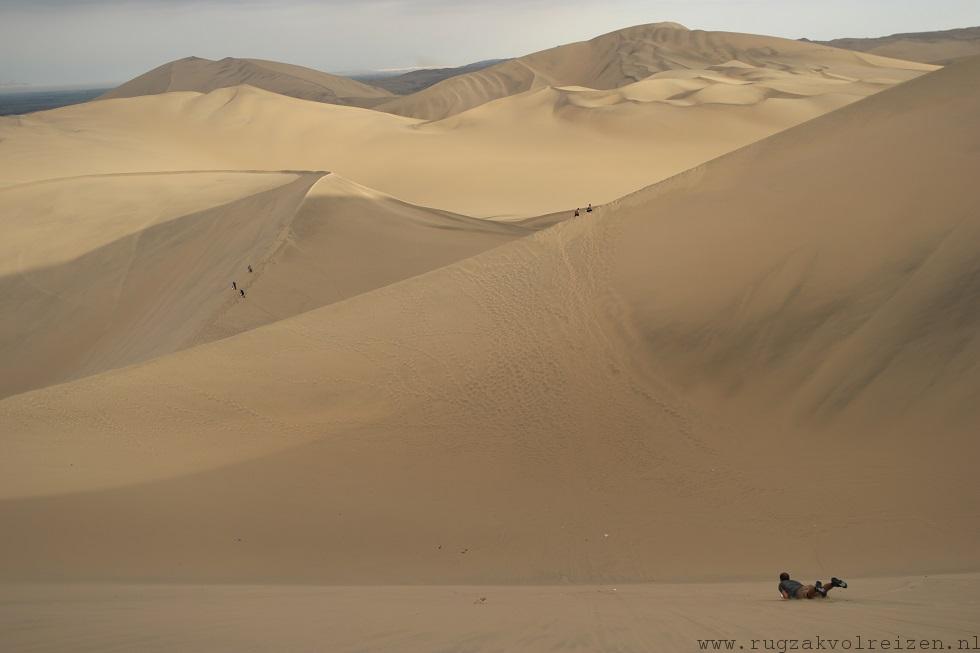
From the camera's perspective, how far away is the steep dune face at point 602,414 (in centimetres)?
576

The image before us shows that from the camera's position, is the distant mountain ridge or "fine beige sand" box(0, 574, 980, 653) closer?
"fine beige sand" box(0, 574, 980, 653)

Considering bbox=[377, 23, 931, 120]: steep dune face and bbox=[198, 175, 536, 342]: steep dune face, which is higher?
bbox=[377, 23, 931, 120]: steep dune face

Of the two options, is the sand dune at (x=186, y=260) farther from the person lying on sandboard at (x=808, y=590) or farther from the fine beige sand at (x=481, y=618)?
the person lying on sandboard at (x=808, y=590)

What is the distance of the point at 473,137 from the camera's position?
39.8m

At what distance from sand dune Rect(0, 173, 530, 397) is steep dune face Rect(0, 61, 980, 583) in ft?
12.0

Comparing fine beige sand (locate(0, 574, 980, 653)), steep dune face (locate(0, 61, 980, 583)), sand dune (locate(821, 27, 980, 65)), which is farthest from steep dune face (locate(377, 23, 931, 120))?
fine beige sand (locate(0, 574, 980, 653))

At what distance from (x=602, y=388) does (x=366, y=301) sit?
3838mm

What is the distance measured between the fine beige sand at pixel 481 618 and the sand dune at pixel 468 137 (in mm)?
22150

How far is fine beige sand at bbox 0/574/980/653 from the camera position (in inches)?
151

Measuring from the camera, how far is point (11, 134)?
→ 33.1 meters

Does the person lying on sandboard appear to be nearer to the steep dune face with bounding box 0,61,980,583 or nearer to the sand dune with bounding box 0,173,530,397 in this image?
the steep dune face with bounding box 0,61,980,583

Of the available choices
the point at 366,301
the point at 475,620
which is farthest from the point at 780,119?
the point at 475,620

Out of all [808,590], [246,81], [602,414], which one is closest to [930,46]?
[246,81]

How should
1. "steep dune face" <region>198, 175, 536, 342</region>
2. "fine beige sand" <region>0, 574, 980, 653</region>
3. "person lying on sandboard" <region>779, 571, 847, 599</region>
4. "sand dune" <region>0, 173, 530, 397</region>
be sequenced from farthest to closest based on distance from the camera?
"sand dune" <region>0, 173, 530, 397</region>
"steep dune face" <region>198, 175, 536, 342</region>
"person lying on sandboard" <region>779, 571, 847, 599</region>
"fine beige sand" <region>0, 574, 980, 653</region>
